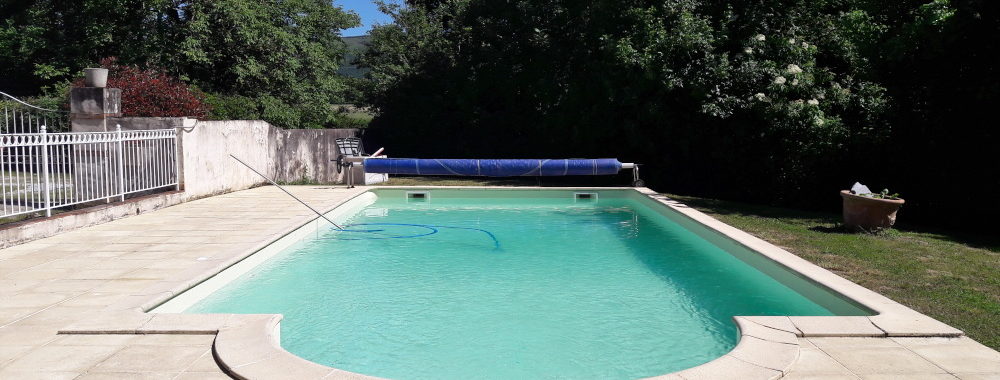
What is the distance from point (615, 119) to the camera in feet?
52.0

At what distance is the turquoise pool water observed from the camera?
479cm

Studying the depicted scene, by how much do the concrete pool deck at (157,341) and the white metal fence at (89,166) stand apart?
5.76 feet

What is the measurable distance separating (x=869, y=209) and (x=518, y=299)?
189 inches

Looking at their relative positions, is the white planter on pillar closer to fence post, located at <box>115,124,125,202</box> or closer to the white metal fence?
the white metal fence

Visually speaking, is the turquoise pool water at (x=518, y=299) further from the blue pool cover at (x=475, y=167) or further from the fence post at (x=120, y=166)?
the blue pool cover at (x=475, y=167)

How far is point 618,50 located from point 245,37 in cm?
1025

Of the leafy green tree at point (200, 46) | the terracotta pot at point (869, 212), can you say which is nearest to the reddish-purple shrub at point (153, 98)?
the leafy green tree at point (200, 46)

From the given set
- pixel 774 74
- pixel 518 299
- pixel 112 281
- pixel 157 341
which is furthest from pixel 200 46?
pixel 157 341

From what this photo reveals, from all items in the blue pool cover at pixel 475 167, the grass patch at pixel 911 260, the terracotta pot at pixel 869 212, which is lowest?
the grass patch at pixel 911 260

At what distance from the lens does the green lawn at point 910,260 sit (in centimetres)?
511

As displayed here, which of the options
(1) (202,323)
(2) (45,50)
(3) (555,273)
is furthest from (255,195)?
(2) (45,50)

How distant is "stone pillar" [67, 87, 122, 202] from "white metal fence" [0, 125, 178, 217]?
13mm

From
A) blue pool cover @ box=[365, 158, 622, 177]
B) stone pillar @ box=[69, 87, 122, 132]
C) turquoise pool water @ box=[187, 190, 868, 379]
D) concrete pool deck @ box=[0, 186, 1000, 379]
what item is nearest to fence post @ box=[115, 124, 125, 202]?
stone pillar @ box=[69, 87, 122, 132]

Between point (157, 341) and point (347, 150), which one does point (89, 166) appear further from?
point (347, 150)
